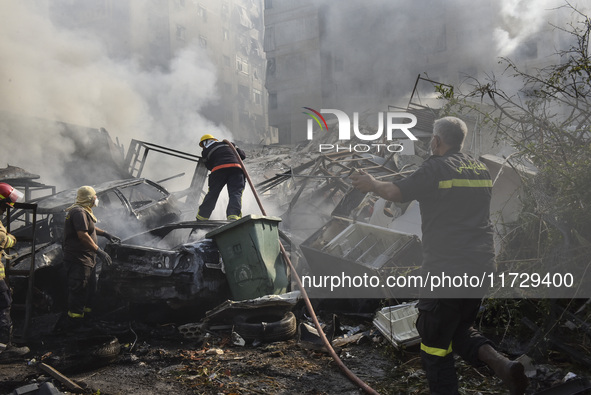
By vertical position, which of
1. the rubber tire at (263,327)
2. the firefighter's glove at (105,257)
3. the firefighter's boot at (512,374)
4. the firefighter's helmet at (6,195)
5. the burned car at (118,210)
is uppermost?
the firefighter's helmet at (6,195)

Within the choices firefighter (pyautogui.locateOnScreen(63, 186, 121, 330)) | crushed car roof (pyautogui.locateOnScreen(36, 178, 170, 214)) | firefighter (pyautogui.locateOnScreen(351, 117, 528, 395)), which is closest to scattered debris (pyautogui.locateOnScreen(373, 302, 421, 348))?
firefighter (pyautogui.locateOnScreen(351, 117, 528, 395))

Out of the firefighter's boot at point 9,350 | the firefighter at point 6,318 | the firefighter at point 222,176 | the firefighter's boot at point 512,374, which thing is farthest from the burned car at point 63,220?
the firefighter's boot at point 512,374

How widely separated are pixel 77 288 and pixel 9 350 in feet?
2.67

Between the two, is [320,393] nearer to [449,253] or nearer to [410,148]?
[449,253]

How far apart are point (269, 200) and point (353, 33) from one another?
76.7 ft

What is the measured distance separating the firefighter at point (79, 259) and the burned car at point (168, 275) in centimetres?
24

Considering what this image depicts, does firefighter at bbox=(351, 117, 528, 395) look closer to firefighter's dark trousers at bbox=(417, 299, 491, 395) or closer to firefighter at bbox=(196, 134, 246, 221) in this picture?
firefighter's dark trousers at bbox=(417, 299, 491, 395)

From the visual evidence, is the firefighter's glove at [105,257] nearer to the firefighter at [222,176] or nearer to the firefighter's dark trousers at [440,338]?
the firefighter at [222,176]

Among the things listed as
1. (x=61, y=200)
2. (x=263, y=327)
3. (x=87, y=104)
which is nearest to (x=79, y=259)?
(x=61, y=200)

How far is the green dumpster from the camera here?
4.45 m

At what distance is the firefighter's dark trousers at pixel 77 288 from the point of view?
15.3 feet

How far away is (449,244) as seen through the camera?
2.66 metres

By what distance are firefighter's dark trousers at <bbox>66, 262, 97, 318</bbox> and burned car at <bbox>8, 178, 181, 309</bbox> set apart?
459mm

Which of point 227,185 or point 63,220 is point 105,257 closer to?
point 63,220
